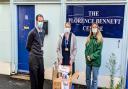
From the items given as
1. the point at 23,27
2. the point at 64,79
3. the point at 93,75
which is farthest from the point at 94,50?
the point at 23,27

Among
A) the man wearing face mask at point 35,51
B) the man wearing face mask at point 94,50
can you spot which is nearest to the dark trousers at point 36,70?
the man wearing face mask at point 35,51

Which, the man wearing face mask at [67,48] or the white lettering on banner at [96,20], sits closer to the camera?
the man wearing face mask at [67,48]

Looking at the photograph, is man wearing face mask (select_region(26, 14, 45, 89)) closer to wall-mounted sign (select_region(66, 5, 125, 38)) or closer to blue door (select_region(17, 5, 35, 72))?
wall-mounted sign (select_region(66, 5, 125, 38))

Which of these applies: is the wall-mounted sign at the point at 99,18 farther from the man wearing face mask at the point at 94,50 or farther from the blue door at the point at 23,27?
the blue door at the point at 23,27

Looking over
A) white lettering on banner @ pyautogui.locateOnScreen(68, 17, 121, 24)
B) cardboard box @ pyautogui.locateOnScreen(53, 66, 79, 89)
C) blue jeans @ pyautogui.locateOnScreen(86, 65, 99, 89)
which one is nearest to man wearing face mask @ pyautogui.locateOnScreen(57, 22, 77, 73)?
cardboard box @ pyautogui.locateOnScreen(53, 66, 79, 89)

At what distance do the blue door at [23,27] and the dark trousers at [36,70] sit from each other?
250 centimetres

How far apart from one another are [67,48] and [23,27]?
2606 mm

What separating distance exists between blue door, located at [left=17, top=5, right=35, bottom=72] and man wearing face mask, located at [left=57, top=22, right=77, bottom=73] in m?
2.15

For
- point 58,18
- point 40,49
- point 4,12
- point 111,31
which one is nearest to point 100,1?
point 111,31

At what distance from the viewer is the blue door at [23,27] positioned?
9.19m

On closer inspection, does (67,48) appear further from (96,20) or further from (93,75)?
(96,20)

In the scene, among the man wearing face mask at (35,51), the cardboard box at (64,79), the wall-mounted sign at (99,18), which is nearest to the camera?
the man wearing face mask at (35,51)

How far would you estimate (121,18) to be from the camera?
7.66 m

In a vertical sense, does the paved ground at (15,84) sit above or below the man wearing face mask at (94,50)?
below
